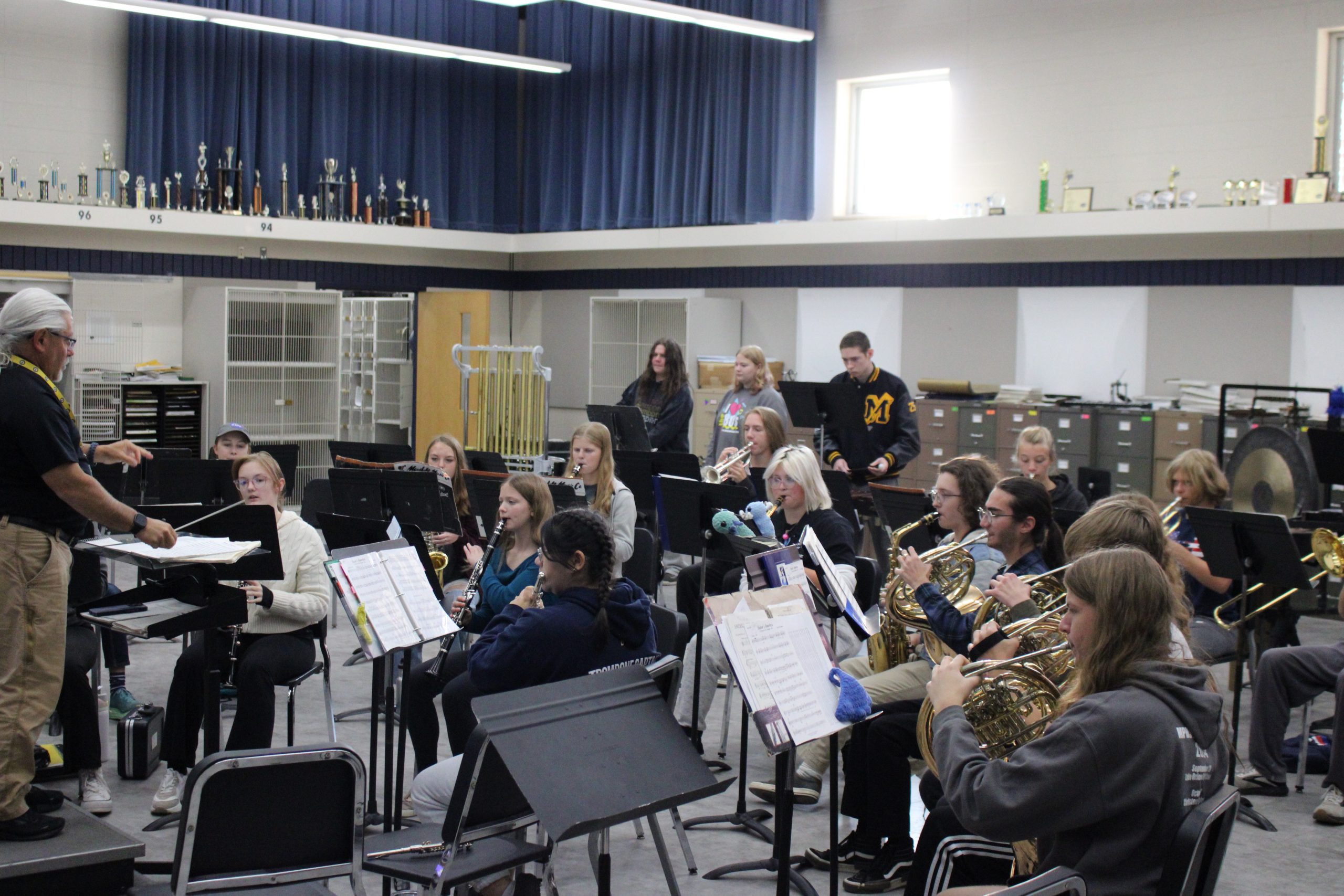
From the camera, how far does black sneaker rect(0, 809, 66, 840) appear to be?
3.46m

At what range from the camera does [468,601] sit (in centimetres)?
428

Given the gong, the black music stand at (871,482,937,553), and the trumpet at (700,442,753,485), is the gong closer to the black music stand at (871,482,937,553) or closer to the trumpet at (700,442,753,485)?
the black music stand at (871,482,937,553)

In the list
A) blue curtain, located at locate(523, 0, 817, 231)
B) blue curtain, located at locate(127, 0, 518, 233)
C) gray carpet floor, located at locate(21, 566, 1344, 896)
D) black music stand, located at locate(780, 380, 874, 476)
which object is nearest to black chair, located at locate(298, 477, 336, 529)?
gray carpet floor, located at locate(21, 566, 1344, 896)

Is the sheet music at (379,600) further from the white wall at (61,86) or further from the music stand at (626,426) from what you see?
the white wall at (61,86)

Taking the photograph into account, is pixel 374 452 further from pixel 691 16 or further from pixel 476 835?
pixel 691 16

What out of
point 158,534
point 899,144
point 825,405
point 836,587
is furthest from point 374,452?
point 899,144

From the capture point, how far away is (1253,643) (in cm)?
538

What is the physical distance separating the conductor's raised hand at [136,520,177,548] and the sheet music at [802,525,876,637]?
5.83 ft

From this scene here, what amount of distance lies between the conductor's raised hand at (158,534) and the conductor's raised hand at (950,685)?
6.95ft

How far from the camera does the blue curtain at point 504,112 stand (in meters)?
11.2

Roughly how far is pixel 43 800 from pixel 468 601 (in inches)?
54.9

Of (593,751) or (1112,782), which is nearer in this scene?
(1112,782)

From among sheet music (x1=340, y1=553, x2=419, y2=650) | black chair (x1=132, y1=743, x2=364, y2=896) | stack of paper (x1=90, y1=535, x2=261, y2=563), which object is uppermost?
stack of paper (x1=90, y1=535, x2=261, y2=563)

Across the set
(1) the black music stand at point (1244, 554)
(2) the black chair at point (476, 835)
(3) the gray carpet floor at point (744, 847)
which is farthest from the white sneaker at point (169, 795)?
(1) the black music stand at point (1244, 554)
